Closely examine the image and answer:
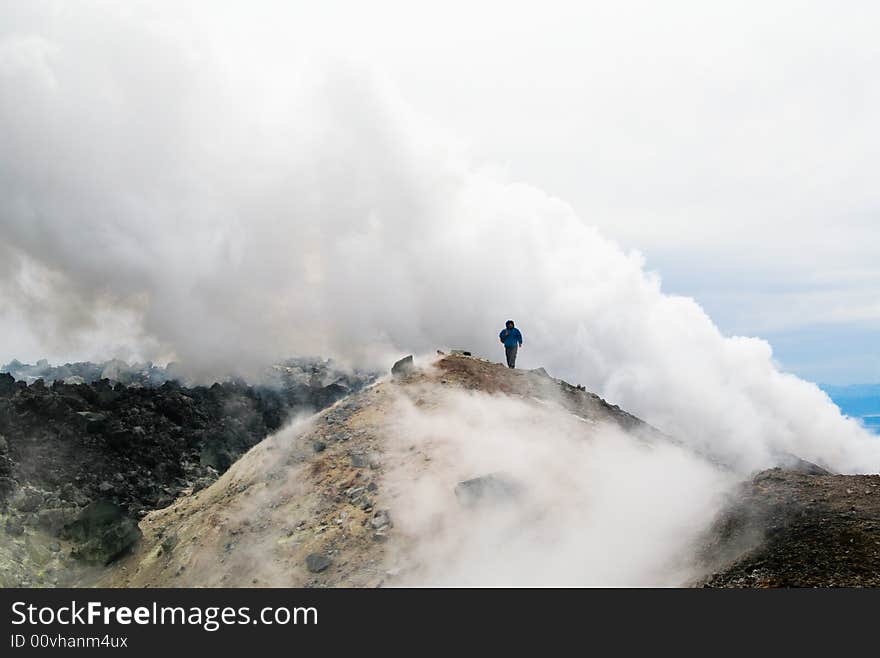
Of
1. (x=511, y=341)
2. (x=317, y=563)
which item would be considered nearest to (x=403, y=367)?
(x=511, y=341)

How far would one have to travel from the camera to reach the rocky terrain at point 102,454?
2365 cm

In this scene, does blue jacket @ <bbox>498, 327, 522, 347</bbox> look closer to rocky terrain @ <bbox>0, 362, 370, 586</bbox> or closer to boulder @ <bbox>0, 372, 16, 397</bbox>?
rocky terrain @ <bbox>0, 362, 370, 586</bbox>

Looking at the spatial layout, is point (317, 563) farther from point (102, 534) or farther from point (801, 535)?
point (801, 535)

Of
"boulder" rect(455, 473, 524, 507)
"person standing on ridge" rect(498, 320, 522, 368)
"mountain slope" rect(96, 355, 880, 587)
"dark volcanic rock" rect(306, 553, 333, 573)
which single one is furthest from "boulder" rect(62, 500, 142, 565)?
"person standing on ridge" rect(498, 320, 522, 368)

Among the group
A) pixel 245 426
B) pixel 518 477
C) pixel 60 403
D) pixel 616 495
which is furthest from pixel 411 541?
pixel 245 426

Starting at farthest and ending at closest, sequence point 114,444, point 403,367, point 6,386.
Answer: point 6,386, point 114,444, point 403,367

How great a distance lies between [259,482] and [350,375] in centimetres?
2642

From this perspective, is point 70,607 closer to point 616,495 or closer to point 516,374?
point 616,495

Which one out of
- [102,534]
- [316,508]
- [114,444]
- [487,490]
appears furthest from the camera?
[114,444]

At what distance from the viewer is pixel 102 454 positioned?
3281cm

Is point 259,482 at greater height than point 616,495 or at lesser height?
greater

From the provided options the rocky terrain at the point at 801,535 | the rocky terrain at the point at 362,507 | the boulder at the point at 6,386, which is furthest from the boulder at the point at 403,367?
the boulder at the point at 6,386

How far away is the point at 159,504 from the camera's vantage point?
1167 inches

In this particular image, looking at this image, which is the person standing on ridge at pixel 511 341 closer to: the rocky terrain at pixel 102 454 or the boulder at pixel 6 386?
the rocky terrain at pixel 102 454
